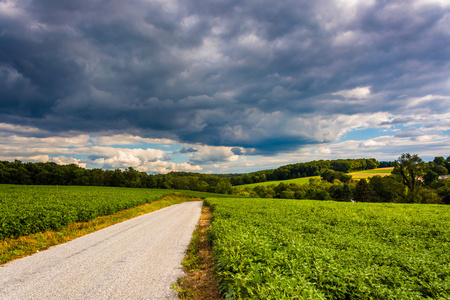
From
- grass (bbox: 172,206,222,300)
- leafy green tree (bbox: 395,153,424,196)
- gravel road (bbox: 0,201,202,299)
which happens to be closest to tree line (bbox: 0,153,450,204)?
leafy green tree (bbox: 395,153,424,196)

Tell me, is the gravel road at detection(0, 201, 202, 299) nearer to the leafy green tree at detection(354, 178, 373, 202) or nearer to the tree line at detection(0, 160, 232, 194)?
the leafy green tree at detection(354, 178, 373, 202)

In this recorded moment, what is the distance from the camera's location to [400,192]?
65062 millimetres

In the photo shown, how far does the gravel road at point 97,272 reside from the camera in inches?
243

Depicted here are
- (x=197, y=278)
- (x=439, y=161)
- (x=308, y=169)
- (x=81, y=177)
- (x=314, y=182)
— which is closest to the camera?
(x=197, y=278)

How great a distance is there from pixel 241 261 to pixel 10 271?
9.77m

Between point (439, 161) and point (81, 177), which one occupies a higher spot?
point (439, 161)

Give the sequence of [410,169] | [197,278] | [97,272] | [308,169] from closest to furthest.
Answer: [197,278] → [97,272] → [410,169] → [308,169]

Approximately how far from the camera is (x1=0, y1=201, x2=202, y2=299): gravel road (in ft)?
20.2

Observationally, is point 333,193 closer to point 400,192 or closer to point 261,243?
point 400,192

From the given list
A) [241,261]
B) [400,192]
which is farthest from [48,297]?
[400,192]

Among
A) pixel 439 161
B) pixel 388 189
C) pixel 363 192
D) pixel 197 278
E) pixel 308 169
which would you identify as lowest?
pixel 363 192

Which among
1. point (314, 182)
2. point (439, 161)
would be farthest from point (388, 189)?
point (439, 161)

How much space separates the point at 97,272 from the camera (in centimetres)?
760

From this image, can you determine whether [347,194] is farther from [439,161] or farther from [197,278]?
[439,161]
